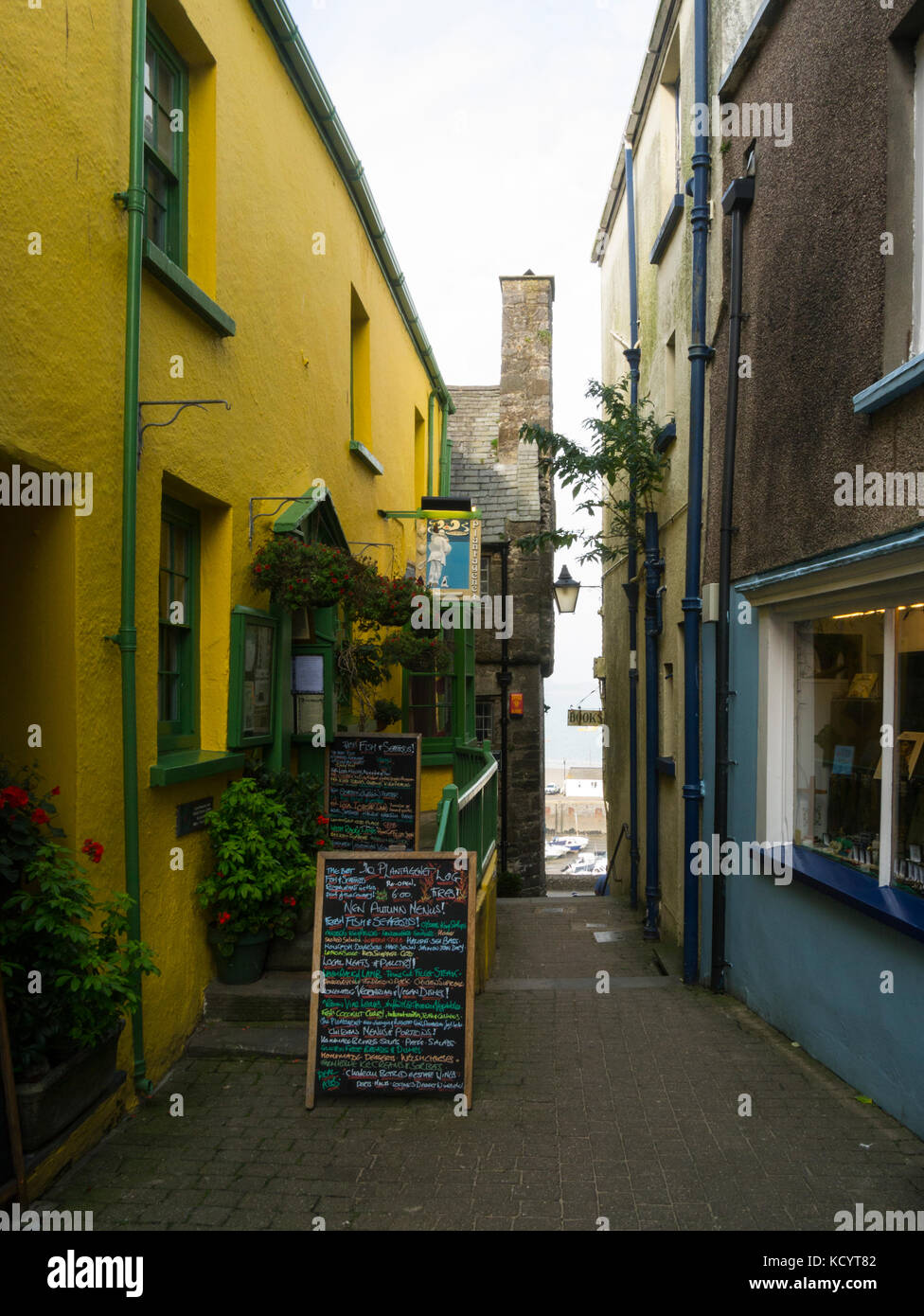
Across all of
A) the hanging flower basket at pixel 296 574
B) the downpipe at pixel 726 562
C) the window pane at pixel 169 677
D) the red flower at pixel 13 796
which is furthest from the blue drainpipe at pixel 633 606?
the red flower at pixel 13 796

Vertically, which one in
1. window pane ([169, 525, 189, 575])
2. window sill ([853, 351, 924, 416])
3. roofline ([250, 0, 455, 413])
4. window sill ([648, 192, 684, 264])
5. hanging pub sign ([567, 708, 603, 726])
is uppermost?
roofline ([250, 0, 455, 413])

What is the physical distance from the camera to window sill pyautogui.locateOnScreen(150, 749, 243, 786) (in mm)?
5043

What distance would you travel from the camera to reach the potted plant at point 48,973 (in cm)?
375

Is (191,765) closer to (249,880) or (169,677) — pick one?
(169,677)

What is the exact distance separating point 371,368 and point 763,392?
5.42 m

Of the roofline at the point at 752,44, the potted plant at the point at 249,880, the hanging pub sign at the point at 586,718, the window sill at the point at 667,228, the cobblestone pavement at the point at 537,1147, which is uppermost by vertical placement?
the window sill at the point at 667,228

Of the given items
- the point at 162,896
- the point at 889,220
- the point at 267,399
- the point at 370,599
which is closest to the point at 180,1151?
the point at 162,896

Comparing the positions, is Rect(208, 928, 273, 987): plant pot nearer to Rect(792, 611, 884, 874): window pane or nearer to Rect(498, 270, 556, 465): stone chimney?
Rect(792, 611, 884, 874): window pane

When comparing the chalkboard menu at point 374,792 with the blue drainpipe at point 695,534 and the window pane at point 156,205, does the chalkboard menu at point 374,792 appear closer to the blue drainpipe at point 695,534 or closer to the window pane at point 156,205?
the blue drainpipe at point 695,534

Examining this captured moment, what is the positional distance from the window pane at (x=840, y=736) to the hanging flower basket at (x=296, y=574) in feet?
10.2

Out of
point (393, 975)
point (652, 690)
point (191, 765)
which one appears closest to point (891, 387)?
point (393, 975)

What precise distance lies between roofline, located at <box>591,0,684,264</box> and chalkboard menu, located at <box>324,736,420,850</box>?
7699 millimetres

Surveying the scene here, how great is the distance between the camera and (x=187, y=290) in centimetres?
532

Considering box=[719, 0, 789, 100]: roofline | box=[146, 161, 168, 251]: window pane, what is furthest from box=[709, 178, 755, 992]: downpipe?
box=[146, 161, 168, 251]: window pane
